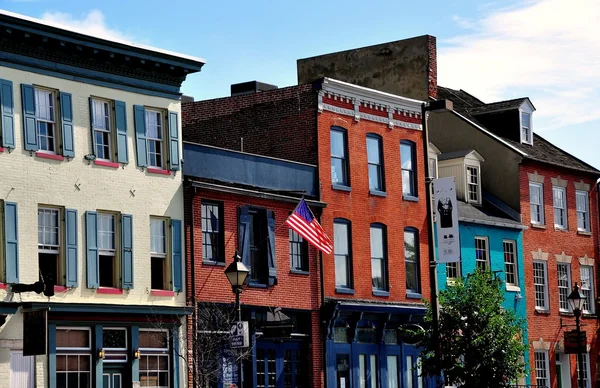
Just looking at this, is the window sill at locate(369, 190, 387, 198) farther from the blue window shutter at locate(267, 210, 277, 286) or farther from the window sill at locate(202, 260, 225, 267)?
the window sill at locate(202, 260, 225, 267)

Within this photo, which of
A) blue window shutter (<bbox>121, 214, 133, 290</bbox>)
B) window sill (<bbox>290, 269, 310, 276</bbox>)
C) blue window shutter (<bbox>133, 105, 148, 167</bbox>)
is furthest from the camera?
window sill (<bbox>290, 269, 310, 276</bbox>)

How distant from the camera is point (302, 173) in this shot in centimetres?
4116

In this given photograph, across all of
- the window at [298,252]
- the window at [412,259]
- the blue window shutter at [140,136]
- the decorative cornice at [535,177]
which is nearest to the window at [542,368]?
the decorative cornice at [535,177]

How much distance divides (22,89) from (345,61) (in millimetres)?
21371

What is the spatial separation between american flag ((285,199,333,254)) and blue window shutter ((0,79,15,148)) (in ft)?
29.4

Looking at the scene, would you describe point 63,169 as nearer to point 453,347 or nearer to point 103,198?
point 103,198

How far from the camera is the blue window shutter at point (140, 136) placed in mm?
35562

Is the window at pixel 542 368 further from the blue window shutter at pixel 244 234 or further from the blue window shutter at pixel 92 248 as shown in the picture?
the blue window shutter at pixel 92 248

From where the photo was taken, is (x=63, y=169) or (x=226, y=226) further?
(x=226, y=226)

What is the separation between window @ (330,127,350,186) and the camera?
42625 mm

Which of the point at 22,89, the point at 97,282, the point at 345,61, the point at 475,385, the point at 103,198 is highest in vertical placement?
the point at 345,61

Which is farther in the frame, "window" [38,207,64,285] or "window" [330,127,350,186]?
"window" [330,127,350,186]

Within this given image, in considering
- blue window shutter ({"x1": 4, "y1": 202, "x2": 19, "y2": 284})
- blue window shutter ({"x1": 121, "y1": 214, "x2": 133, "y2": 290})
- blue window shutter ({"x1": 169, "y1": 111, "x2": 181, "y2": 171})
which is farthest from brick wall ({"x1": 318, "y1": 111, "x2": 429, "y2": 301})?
blue window shutter ({"x1": 4, "y1": 202, "x2": 19, "y2": 284})

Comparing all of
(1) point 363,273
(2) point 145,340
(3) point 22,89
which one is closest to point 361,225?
(1) point 363,273
